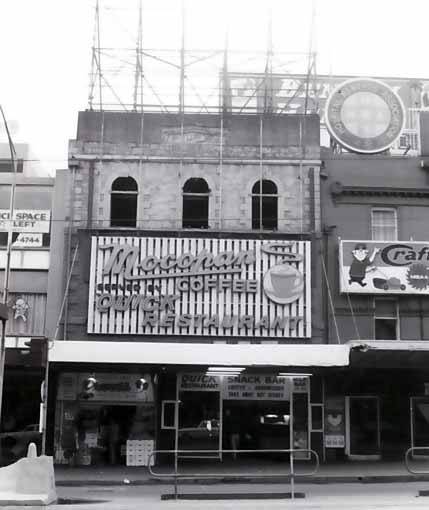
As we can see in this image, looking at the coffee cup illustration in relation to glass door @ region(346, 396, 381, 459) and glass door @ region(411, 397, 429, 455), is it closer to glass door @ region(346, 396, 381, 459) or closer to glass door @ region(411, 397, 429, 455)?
glass door @ region(346, 396, 381, 459)

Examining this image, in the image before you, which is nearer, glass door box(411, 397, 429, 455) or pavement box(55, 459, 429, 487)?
pavement box(55, 459, 429, 487)

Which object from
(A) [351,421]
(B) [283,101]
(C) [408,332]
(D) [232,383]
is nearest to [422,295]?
(C) [408,332]

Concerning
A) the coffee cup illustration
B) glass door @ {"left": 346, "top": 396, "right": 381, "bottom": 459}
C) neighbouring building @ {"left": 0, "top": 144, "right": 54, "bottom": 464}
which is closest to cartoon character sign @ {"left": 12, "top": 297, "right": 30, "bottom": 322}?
neighbouring building @ {"left": 0, "top": 144, "right": 54, "bottom": 464}

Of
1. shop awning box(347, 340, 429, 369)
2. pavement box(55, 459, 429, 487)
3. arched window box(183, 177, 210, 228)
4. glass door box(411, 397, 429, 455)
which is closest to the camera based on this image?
pavement box(55, 459, 429, 487)

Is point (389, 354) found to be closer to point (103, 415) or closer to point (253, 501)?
point (253, 501)

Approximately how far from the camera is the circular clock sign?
2700 centimetres

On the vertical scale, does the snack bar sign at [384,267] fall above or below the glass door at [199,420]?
above

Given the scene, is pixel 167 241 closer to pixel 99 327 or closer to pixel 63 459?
pixel 99 327

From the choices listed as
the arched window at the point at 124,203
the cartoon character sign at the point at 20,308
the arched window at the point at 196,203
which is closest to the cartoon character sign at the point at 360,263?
the arched window at the point at 196,203

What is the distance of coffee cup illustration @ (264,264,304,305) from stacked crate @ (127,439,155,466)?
5.98m

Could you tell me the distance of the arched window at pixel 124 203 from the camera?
2661 cm

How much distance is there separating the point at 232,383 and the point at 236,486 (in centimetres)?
705

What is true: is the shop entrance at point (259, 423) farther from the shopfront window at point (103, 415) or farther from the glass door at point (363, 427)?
the shopfront window at point (103, 415)

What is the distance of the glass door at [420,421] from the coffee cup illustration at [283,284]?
536 centimetres
